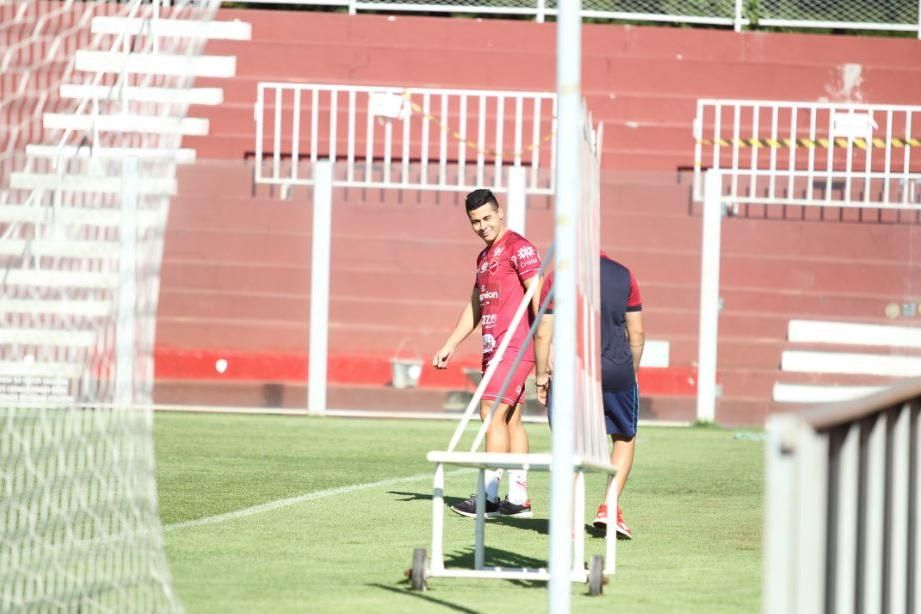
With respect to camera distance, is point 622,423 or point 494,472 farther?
point 494,472

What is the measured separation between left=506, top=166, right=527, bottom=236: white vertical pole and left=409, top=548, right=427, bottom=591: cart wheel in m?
10.8

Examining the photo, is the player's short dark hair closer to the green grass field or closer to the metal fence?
the green grass field

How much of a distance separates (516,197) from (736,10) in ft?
20.6

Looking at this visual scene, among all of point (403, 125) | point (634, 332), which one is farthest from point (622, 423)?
point (403, 125)

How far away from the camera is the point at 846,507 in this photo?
459 cm

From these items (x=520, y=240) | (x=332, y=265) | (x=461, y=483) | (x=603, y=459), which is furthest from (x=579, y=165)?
(x=332, y=265)

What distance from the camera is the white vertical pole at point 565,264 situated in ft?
18.2

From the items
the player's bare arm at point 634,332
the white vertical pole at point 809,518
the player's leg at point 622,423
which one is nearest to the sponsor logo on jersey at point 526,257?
the player's bare arm at point 634,332

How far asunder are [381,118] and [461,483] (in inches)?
363

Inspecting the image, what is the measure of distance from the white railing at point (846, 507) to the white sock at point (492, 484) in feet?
14.1

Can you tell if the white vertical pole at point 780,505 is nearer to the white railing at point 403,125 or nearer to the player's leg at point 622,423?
the player's leg at point 622,423

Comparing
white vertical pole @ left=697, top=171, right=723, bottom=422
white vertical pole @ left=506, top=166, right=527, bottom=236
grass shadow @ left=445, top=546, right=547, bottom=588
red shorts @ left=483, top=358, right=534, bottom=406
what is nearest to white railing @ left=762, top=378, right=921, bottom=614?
grass shadow @ left=445, top=546, right=547, bottom=588

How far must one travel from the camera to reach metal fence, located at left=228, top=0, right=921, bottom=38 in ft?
71.4

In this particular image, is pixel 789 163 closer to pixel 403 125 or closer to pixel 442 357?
pixel 403 125
